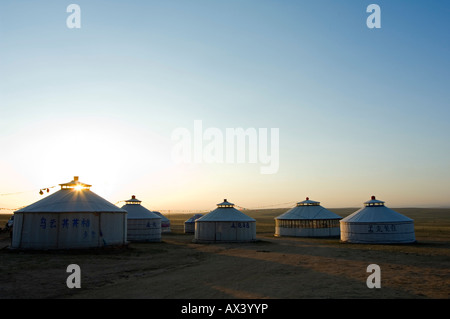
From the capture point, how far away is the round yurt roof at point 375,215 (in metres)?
32.9

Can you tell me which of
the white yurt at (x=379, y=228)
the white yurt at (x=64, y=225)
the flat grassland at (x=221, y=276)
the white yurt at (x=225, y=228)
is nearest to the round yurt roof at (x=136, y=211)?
the white yurt at (x=225, y=228)

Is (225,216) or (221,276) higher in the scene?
(225,216)

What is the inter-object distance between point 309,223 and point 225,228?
46.9 ft

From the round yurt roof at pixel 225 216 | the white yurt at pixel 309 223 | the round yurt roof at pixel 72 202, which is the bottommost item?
the white yurt at pixel 309 223

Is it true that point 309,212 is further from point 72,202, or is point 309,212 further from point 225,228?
point 72,202

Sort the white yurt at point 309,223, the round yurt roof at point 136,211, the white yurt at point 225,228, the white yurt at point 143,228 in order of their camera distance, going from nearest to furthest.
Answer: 1. the white yurt at point 225,228
2. the white yurt at point 143,228
3. the round yurt roof at point 136,211
4. the white yurt at point 309,223

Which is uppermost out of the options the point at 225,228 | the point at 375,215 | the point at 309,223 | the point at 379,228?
the point at 375,215

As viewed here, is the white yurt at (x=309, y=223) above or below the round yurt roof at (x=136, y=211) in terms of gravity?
below

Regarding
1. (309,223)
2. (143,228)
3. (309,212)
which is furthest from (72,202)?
(309,212)

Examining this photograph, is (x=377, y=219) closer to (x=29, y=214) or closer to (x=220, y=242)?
(x=220, y=242)

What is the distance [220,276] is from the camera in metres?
15.2

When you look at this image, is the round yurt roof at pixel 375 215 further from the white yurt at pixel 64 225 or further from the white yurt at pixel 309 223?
the white yurt at pixel 64 225

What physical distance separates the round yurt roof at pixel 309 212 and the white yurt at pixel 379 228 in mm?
10068
